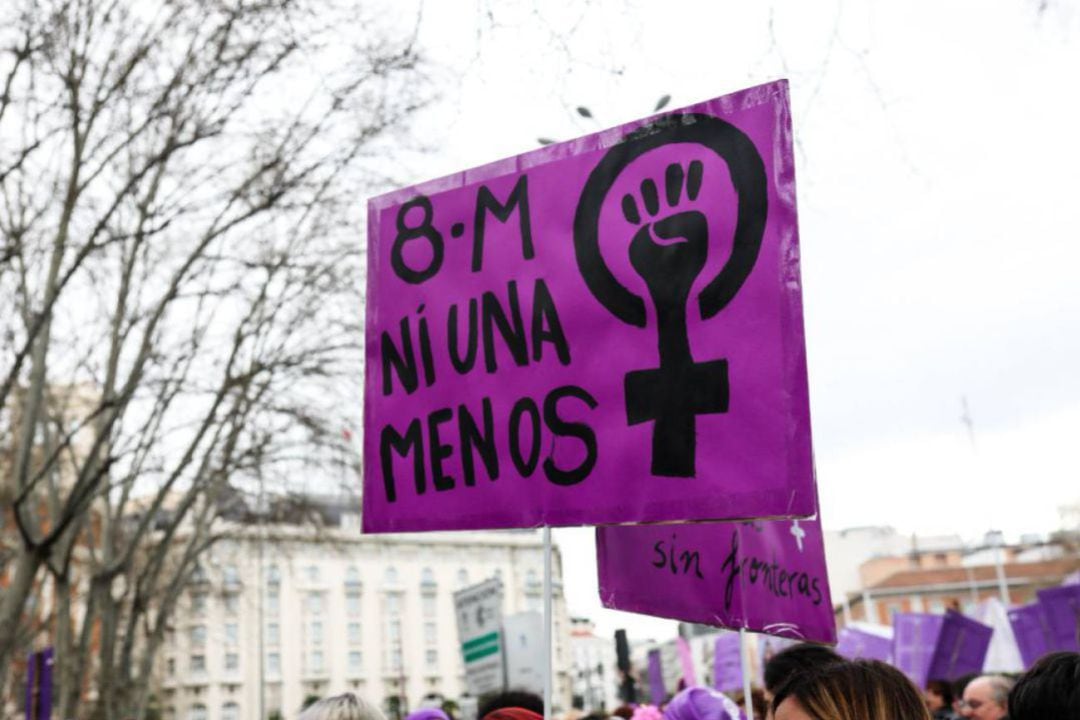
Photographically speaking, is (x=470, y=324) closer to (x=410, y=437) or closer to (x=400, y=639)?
(x=410, y=437)

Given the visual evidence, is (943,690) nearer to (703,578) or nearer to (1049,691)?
(703,578)

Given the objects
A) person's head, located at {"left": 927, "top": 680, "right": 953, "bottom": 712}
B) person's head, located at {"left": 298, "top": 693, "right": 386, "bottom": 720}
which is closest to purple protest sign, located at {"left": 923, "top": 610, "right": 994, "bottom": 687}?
person's head, located at {"left": 927, "top": 680, "right": 953, "bottom": 712}

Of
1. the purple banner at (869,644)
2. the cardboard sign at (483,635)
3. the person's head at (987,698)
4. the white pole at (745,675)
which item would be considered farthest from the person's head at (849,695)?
the purple banner at (869,644)

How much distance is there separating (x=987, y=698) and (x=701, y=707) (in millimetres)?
2262

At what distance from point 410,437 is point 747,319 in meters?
0.99

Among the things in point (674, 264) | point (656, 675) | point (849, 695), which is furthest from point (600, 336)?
point (656, 675)

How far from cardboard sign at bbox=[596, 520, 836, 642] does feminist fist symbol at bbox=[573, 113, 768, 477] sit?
3.47 ft

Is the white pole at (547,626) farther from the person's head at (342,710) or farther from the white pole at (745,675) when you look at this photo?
the white pole at (745,675)

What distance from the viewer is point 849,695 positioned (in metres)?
2.27

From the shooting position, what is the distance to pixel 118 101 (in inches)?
346

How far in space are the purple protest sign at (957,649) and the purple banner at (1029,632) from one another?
1.42m

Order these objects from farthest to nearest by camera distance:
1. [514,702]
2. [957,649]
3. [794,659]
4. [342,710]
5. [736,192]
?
1. [957,649]
2. [514,702]
3. [794,659]
4. [342,710]
5. [736,192]

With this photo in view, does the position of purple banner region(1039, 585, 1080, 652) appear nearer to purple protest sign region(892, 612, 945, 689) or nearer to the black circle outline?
purple protest sign region(892, 612, 945, 689)

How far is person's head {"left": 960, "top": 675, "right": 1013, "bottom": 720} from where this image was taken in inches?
219
